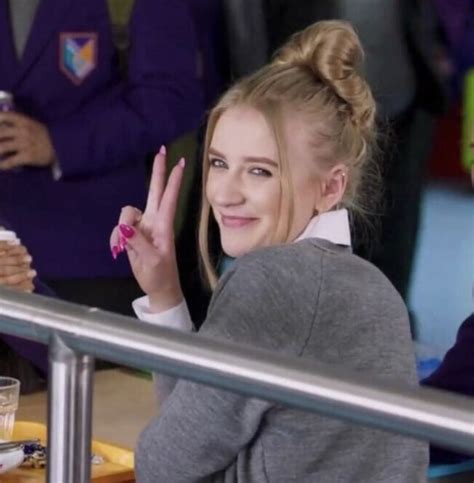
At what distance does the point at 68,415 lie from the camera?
1183mm

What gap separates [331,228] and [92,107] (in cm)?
148

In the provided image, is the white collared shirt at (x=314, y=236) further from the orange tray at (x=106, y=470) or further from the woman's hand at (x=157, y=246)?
the orange tray at (x=106, y=470)

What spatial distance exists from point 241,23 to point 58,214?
0.61 m

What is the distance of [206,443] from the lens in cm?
150

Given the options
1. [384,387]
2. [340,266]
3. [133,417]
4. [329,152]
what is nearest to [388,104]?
[133,417]

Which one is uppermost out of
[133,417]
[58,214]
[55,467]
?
[55,467]

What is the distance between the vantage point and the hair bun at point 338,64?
1793mm

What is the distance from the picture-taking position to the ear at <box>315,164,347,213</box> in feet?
5.83

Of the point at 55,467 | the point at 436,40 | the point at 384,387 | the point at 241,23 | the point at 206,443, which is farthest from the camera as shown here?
the point at 241,23

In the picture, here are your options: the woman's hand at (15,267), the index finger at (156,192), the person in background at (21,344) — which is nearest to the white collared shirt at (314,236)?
the index finger at (156,192)

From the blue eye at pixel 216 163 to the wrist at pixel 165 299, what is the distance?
0.17 meters

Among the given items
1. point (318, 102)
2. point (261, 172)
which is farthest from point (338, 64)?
point (261, 172)

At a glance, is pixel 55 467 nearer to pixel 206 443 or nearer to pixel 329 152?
pixel 206 443

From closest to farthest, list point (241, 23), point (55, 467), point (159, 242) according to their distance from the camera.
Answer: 1. point (55, 467)
2. point (159, 242)
3. point (241, 23)
